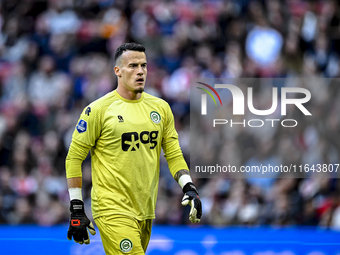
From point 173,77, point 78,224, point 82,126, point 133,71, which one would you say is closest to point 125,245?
point 78,224

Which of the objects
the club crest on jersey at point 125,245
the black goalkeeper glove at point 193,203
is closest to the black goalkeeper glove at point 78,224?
the club crest on jersey at point 125,245

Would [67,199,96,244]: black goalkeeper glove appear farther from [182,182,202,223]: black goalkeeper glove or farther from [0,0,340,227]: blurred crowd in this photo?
[0,0,340,227]: blurred crowd

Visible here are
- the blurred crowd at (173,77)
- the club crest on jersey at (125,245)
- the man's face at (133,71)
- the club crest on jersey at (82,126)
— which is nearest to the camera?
the club crest on jersey at (125,245)

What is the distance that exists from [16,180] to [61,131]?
1.13 m

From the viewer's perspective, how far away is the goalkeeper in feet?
12.5

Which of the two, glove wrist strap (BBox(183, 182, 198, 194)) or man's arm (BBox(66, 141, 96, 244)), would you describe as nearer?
man's arm (BBox(66, 141, 96, 244))

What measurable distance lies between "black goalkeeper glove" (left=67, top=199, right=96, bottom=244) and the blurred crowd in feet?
14.7

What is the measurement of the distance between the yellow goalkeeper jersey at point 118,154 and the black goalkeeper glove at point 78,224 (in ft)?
0.45

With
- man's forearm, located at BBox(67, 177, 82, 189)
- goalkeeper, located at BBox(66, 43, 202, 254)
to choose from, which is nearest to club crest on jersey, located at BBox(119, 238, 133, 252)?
goalkeeper, located at BBox(66, 43, 202, 254)

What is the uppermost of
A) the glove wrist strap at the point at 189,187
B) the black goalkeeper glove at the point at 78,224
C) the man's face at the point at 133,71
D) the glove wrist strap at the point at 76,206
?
the man's face at the point at 133,71

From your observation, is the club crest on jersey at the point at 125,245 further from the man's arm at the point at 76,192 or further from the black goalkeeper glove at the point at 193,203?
the black goalkeeper glove at the point at 193,203

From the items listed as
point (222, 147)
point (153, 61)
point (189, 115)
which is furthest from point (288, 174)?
point (153, 61)

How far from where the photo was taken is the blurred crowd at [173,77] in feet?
26.8

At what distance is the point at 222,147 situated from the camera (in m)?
8.62
